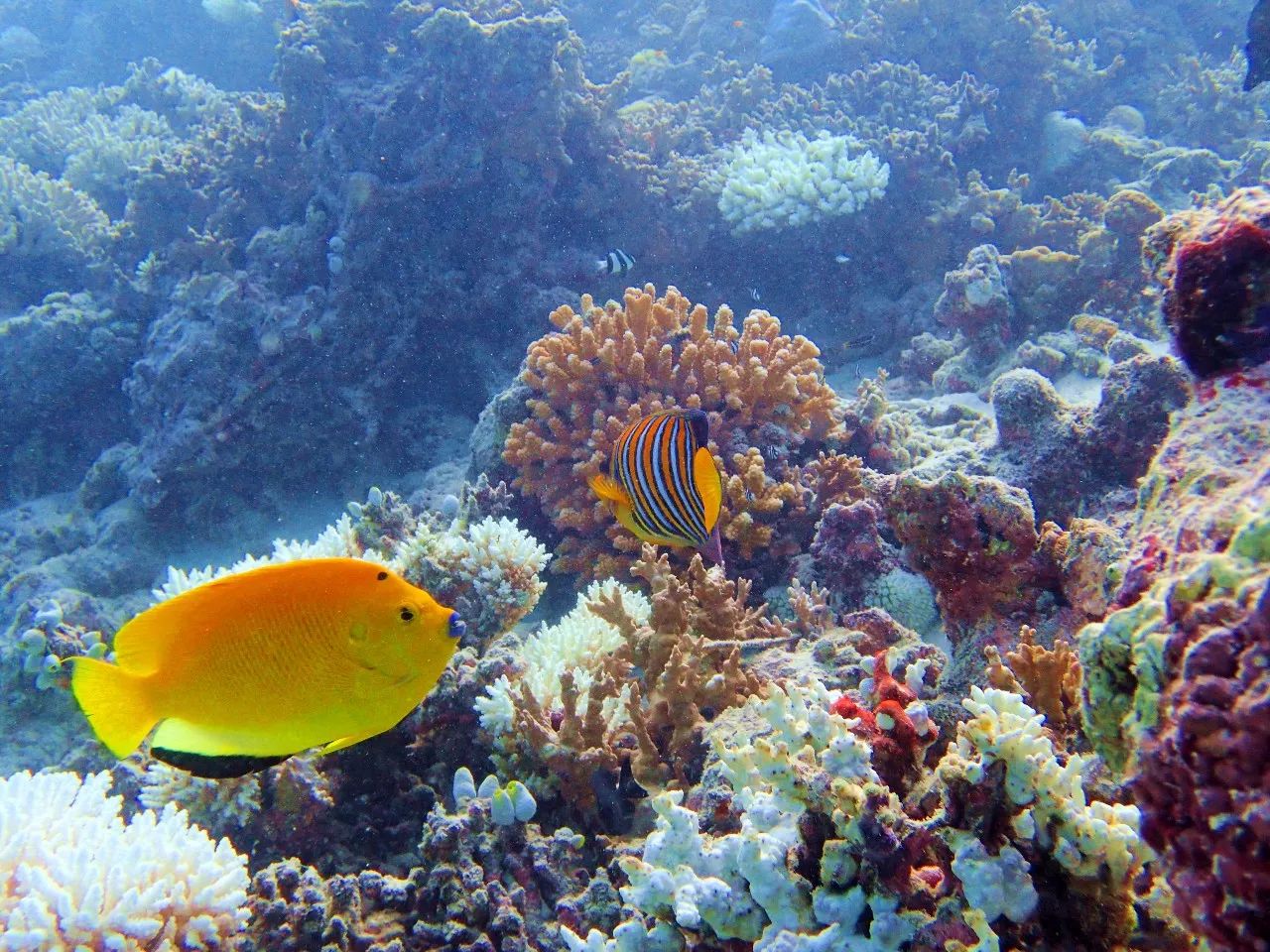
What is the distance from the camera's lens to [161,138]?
40.0 ft

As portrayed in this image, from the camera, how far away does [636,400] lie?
16.8 feet

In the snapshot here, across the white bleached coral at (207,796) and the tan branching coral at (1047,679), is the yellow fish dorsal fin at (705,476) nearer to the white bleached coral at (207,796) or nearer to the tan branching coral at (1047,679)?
the tan branching coral at (1047,679)

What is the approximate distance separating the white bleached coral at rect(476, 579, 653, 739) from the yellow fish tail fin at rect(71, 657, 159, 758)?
1.59 m

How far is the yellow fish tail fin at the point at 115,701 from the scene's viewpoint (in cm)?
155

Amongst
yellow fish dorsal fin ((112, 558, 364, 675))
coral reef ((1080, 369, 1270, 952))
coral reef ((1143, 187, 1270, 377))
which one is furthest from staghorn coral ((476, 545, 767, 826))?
coral reef ((1143, 187, 1270, 377))

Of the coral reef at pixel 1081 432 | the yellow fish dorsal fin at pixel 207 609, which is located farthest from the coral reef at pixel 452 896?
the coral reef at pixel 1081 432

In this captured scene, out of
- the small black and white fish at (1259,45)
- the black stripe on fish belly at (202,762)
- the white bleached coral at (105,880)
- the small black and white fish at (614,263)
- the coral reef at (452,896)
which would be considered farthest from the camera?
the small black and white fish at (614,263)

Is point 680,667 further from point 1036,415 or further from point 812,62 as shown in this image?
point 812,62

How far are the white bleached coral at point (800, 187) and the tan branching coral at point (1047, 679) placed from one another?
7.11 meters

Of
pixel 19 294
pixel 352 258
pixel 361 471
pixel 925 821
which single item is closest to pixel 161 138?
pixel 19 294

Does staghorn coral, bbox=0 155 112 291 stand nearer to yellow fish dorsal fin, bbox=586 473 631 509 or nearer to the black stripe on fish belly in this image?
yellow fish dorsal fin, bbox=586 473 631 509

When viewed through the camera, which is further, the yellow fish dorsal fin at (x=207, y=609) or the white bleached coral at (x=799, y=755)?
the white bleached coral at (x=799, y=755)

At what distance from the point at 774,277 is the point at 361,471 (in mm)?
5699

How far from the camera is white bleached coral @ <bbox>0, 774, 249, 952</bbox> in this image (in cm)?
205
